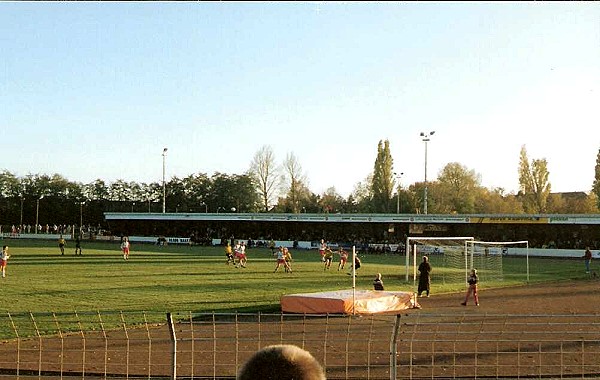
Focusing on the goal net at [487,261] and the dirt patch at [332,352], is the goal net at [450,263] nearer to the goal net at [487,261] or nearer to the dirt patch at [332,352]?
the goal net at [487,261]

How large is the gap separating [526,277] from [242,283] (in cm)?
1718

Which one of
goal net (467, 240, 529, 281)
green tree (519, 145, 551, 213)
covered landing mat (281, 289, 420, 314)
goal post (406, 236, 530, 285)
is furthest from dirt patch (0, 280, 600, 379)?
green tree (519, 145, 551, 213)

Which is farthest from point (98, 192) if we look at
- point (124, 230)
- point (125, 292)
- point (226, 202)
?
point (125, 292)

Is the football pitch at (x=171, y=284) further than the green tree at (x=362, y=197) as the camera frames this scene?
No

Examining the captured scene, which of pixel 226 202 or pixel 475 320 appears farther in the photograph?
pixel 226 202

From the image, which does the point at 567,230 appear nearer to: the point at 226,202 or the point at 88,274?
the point at 88,274

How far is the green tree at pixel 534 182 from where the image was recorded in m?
88.5

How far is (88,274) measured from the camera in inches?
1266

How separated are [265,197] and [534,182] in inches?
1739

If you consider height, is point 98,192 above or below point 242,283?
above

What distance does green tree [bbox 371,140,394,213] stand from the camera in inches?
3794

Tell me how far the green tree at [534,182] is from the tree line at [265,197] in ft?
0.41

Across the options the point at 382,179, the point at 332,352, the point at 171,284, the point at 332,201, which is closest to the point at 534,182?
the point at 382,179

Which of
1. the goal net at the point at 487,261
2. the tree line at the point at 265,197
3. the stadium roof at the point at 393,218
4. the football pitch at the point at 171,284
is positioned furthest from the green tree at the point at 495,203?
the football pitch at the point at 171,284
